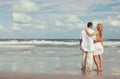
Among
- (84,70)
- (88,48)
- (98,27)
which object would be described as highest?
(98,27)

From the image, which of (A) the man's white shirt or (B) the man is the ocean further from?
(A) the man's white shirt

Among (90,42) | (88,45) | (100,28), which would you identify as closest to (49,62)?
(88,45)

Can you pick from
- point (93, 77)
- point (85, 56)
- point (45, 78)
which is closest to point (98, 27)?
point (85, 56)

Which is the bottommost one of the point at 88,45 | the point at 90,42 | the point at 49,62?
the point at 49,62

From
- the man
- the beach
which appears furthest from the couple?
the beach

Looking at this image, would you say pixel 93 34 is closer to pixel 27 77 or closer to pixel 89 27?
pixel 89 27

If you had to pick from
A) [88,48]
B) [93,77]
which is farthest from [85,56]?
[93,77]

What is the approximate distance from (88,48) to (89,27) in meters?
0.82

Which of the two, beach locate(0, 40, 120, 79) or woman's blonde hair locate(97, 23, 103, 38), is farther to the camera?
woman's blonde hair locate(97, 23, 103, 38)

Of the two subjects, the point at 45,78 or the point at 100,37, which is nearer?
the point at 45,78

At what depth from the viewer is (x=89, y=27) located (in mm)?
12977

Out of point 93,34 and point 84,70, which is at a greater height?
point 93,34

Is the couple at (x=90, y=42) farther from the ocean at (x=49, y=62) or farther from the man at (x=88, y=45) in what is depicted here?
the ocean at (x=49, y=62)

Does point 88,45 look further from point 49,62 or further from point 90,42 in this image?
point 49,62
